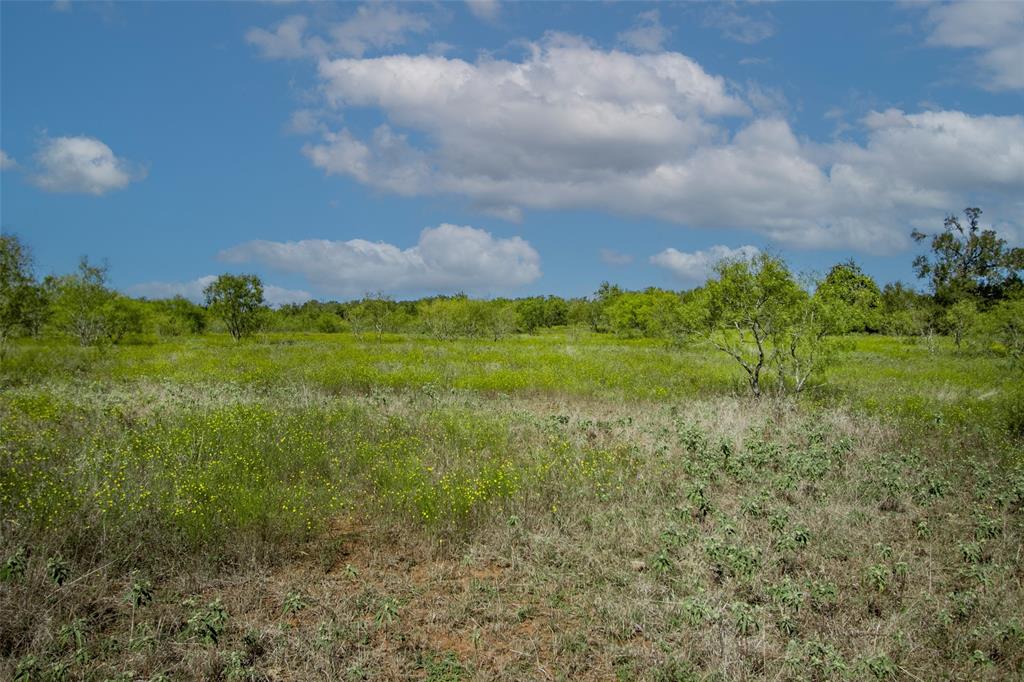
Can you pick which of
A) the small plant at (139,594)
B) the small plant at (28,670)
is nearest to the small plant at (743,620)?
the small plant at (139,594)

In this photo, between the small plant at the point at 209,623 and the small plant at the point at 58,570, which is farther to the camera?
the small plant at the point at 58,570

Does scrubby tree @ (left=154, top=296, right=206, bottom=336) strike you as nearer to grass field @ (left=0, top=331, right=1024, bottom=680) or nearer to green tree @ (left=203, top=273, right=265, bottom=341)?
green tree @ (left=203, top=273, right=265, bottom=341)

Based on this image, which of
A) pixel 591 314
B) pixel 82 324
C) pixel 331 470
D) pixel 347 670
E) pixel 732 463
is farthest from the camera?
pixel 591 314

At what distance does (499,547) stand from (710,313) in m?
15.9

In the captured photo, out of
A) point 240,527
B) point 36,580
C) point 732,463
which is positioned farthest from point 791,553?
point 36,580

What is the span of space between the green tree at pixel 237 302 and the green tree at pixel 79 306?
9459mm

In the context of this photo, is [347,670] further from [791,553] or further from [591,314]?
[591,314]

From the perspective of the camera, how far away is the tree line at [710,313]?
19234 millimetres

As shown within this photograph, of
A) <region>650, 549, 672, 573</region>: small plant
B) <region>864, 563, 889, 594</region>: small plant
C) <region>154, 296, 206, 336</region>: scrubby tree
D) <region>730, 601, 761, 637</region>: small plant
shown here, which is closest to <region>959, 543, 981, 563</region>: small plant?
<region>864, 563, 889, 594</region>: small plant

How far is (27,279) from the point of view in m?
28.5

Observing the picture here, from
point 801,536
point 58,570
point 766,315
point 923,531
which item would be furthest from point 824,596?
point 766,315

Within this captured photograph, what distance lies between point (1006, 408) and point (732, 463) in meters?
11.5

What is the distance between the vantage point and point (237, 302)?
52.1 meters

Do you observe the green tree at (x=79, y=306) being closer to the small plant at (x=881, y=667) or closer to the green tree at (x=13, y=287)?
the green tree at (x=13, y=287)
